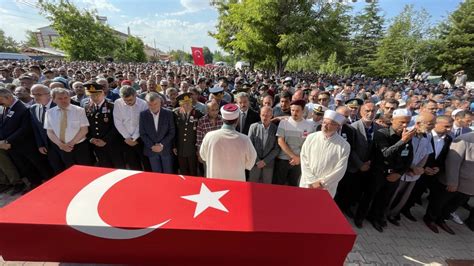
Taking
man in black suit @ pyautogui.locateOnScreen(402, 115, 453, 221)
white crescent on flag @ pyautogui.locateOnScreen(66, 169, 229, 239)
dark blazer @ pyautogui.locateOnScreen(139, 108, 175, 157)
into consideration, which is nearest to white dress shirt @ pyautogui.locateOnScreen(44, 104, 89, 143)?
dark blazer @ pyautogui.locateOnScreen(139, 108, 175, 157)

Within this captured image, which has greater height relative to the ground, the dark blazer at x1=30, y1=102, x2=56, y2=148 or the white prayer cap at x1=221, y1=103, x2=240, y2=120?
the white prayer cap at x1=221, y1=103, x2=240, y2=120

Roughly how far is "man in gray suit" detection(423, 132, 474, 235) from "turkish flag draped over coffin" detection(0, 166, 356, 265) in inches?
106

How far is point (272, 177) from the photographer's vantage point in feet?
13.2

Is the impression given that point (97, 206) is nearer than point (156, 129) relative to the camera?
Yes

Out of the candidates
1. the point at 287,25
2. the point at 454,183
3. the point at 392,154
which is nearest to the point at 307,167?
the point at 392,154

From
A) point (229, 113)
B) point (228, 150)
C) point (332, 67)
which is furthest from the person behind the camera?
point (332, 67)

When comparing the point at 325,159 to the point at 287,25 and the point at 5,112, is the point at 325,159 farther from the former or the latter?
the point at 287,25

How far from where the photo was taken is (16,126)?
3.66m

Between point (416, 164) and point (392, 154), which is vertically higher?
point (392, 154)

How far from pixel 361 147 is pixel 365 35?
4491 centimetres

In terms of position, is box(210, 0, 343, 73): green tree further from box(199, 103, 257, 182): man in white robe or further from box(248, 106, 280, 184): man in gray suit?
box(199, 103, 257, 182): man in white robe

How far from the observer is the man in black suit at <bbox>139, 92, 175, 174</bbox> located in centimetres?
372

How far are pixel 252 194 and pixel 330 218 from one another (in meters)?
0.71

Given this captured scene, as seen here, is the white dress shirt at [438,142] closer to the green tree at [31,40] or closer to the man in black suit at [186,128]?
the man in black suit at [186,128]
